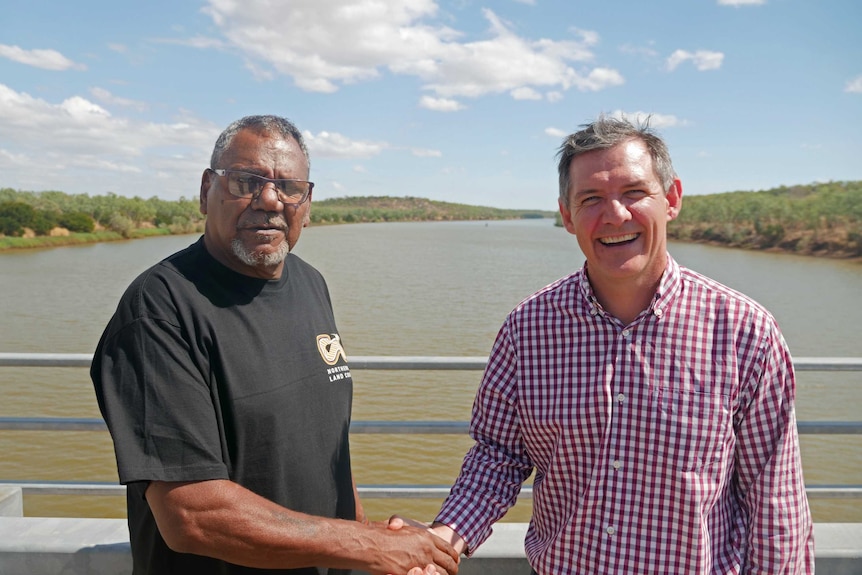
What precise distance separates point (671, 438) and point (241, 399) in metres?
1.15

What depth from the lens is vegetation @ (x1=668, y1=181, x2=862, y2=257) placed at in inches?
1624

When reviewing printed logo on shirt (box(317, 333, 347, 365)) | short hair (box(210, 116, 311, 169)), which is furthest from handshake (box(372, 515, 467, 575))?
short hair (box(210, 116, 311, 169))

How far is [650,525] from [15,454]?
32.0 feet

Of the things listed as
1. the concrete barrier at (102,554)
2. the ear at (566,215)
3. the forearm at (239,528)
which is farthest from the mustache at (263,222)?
the concrete barrier at (102,554)

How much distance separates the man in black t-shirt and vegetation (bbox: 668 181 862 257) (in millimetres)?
42425

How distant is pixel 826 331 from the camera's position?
19250mm

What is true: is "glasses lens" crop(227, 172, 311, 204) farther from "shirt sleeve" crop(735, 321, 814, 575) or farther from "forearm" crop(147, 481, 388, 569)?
"shirt sleeve" crop(735, 321, 814, 575)

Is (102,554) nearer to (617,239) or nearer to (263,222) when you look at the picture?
(263,222)

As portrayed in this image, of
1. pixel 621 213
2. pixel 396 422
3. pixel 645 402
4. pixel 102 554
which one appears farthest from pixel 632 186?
pixel 102 554

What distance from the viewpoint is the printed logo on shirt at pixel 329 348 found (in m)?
2.13

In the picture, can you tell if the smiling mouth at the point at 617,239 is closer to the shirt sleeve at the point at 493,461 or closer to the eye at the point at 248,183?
the shirt sleeve at the point at 493,461

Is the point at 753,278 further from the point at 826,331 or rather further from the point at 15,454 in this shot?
the point at 15,454

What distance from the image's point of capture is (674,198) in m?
2.02

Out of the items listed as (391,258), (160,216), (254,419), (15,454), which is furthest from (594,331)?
(160,216)
